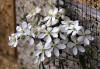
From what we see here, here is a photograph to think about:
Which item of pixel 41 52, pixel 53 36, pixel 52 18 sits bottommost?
pixel 41 52

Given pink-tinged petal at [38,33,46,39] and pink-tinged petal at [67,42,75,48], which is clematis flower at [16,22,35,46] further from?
pink-tinged petal at [67,42,75,48]

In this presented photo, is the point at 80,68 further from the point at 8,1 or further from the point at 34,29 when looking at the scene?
the point at 8,1

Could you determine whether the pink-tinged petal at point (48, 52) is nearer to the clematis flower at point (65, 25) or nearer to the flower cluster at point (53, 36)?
the flower cluster at point (53, 36)

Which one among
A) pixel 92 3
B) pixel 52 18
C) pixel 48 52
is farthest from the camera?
pixel 92 3

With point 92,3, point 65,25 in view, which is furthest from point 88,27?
point 65,25

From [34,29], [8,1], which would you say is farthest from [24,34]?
[8,1]

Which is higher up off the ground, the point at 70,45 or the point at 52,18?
the point at 52,18

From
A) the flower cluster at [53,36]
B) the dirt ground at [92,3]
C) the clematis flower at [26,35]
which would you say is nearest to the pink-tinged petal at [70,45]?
the flower cluster at [53,36]

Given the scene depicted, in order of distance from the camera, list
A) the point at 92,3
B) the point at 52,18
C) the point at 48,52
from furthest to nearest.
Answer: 1. the point at 92,3
2. the point at 52,18
3. the point at 48,52

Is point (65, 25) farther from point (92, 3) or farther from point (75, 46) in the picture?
point (92, 3)

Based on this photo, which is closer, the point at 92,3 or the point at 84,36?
the point at 84,36
